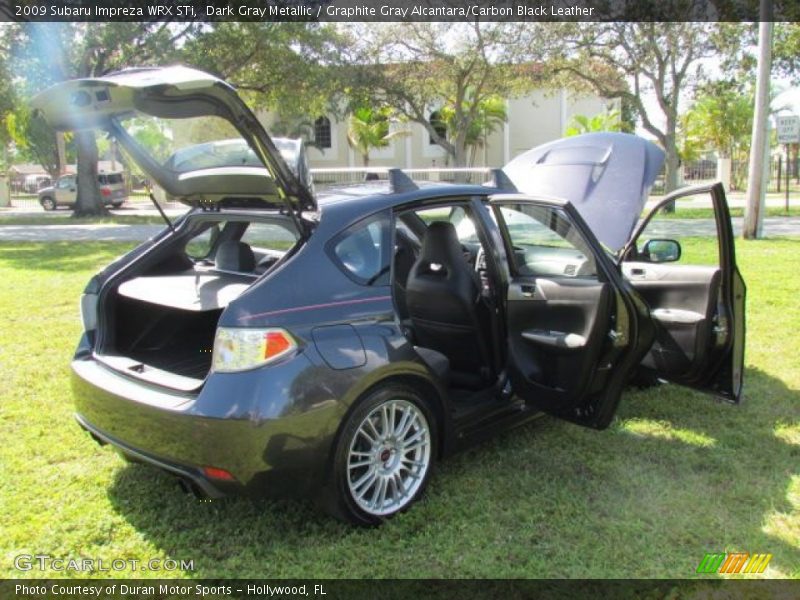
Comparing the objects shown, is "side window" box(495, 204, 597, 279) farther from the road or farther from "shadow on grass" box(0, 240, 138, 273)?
the road

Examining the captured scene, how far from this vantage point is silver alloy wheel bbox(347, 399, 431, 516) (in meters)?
3.30

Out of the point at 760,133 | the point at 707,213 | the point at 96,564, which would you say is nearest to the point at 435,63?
the point at 707,213

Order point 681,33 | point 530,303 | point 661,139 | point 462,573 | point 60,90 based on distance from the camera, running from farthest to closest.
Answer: point 661,139 → point 681,33 → point 530,303 → point 60,90 → point 462,573

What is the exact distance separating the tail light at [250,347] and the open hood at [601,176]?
2.25 meters

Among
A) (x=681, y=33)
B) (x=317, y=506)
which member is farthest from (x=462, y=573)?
(x=681, y=33)

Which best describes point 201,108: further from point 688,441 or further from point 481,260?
point 688,441

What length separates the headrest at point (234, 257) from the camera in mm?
4309

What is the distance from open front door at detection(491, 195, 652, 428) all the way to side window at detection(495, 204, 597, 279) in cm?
2

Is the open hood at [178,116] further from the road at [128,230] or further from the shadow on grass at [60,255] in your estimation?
the road at [128,230]

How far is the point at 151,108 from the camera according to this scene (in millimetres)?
3307

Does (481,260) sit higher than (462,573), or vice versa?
(481,260)

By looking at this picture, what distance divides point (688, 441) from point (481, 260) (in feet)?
5.59

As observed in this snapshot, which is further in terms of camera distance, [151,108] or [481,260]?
[481,260]

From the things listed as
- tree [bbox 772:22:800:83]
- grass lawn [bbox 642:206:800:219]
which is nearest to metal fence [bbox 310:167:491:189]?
grass lawn [bbox 642:206:800:219]
